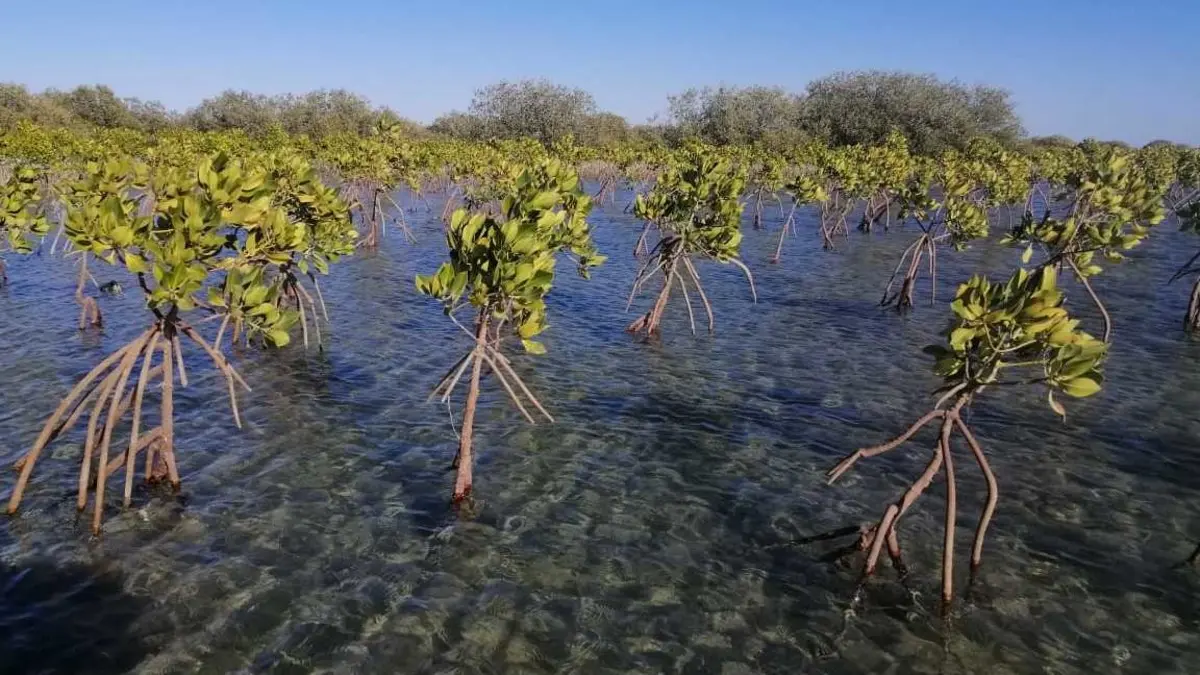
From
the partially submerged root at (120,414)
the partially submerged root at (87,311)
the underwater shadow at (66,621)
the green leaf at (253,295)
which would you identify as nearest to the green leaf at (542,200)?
the green leaf at (253,295)

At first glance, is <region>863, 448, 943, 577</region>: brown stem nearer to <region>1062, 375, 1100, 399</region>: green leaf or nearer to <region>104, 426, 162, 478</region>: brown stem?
<region>1062, 375, 1100, 399</region>: green leaf

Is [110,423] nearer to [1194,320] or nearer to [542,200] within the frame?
[542,200]

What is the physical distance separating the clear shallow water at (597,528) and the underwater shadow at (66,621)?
0.03 metres

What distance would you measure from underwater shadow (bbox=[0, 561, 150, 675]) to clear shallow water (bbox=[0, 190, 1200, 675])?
0.11 ft

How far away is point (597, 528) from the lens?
10.8 m

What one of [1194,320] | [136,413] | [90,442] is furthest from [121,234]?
[1194,320]

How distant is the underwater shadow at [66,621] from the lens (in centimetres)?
770

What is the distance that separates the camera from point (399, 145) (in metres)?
41.7

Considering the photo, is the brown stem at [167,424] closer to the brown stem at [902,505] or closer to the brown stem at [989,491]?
the brown stem at [902,505]

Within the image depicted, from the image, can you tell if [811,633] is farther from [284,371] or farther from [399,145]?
[399,145]

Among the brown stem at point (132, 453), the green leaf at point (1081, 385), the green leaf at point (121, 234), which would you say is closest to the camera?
the green leaf at point (1081, 385)

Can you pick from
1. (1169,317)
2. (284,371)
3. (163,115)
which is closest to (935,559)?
(284,371)

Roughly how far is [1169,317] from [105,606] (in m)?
29.8

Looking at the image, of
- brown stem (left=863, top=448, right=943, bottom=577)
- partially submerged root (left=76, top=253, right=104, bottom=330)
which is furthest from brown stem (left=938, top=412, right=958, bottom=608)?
partially submerged root (left=76, top=253, right=104, bottom=330)
